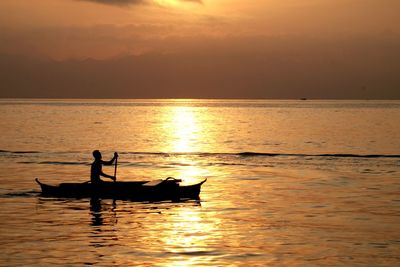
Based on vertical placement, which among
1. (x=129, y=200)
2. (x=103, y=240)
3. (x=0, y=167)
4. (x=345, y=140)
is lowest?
(x=103, y=240)

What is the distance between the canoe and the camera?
97.2 feet

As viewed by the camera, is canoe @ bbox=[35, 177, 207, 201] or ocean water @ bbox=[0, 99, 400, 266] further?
canoe @ bbox=[35, 177, 207, 201]

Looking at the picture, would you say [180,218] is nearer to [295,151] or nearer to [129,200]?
[129,200]

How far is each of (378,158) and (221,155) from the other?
535 inches

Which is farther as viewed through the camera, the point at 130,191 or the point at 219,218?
the point at 130,191

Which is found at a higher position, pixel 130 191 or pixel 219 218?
pixel 130 191

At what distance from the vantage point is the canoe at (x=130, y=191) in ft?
97.2

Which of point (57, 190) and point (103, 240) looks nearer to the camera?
point (103, 240)

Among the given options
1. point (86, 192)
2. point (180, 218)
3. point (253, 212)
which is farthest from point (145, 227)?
point (86, 192)

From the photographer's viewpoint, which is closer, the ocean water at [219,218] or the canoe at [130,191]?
the ocean water at [219,218]

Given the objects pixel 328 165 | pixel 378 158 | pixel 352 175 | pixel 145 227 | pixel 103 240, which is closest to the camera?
pixel 103 240

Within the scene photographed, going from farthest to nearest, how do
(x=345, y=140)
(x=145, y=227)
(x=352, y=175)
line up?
(x=345, y=140) → (x=352, y=175) → (x=145, y=227)

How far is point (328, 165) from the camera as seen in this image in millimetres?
49656

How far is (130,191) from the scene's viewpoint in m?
29.7
